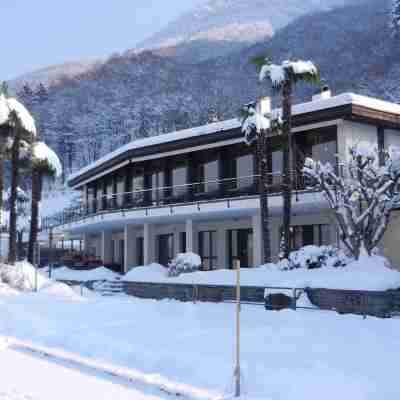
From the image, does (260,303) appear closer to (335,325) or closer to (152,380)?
(335,325)

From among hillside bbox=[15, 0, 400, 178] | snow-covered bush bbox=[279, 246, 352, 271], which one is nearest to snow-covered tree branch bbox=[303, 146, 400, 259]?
snow-covered bush bbox=[279, 246, 352, 271]

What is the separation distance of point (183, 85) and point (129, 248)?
108m

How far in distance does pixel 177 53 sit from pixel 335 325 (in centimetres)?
17358

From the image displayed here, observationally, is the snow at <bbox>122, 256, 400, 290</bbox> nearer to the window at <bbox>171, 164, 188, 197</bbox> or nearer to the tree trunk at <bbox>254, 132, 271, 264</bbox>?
the tree trunk at <bbox>254, 132, 271, 264</bbox>

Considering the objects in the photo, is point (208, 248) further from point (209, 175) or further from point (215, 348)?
point (215, 348)

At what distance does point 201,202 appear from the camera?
1038 inches

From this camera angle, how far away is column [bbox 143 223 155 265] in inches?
1204

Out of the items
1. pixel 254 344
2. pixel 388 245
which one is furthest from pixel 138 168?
pixel 254 344

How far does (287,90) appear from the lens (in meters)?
21.7

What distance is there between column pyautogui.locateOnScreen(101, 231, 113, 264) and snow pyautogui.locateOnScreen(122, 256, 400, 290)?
16.6 metres

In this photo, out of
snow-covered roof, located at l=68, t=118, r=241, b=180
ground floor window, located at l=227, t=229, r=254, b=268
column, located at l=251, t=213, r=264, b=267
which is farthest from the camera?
ground floor window, located at l=227, t=229, r=254, b=268

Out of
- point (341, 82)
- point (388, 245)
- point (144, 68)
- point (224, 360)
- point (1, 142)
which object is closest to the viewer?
point (224, 360)

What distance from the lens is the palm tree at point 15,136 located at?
28.8m

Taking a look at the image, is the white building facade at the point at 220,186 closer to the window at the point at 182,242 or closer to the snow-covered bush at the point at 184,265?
the window at the point at 182,242
